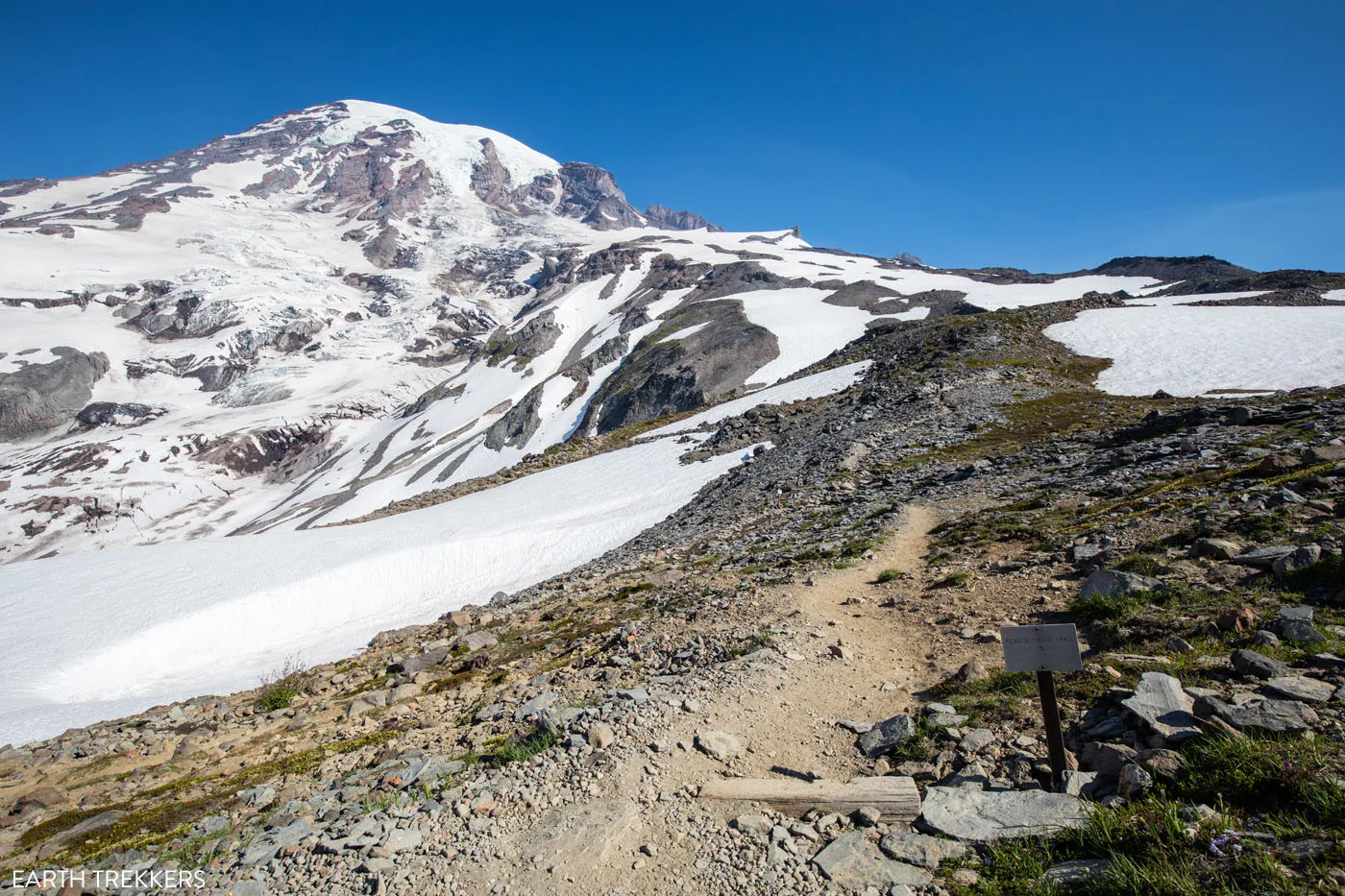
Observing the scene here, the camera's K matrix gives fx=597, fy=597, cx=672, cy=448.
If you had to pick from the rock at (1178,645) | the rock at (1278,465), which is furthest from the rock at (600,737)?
the rock at (1278,465)

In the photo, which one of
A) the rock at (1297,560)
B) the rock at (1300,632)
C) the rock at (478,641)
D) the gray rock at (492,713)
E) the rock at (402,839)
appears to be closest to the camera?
the rock at (402,839)

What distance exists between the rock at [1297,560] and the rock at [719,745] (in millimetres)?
8309

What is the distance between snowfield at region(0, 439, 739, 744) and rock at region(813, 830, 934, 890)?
62.2 feet

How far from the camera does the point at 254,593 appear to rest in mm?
22766

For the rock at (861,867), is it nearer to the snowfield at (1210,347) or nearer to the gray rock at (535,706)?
the gray rock at (535,706)

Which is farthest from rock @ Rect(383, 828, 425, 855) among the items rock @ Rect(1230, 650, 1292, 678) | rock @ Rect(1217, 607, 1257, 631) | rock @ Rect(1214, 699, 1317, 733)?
rock @ Rect(1217, 607, 1257, 631)

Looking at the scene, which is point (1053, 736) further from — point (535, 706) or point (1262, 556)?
point (535, 706)

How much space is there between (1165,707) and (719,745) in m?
4.89

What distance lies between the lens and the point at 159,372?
169500 mm

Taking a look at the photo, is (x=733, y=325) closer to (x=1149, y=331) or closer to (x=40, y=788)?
(x=1149, y=331)

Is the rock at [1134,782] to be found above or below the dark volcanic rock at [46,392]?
below

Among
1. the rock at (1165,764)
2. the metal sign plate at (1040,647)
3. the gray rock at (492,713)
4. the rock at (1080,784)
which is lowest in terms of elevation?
the gray rock at (492,713)

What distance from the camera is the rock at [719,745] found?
299 inches

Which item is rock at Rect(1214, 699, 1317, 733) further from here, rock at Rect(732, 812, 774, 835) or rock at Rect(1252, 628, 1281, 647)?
rock at Rect(732, 812, 774, 835)
